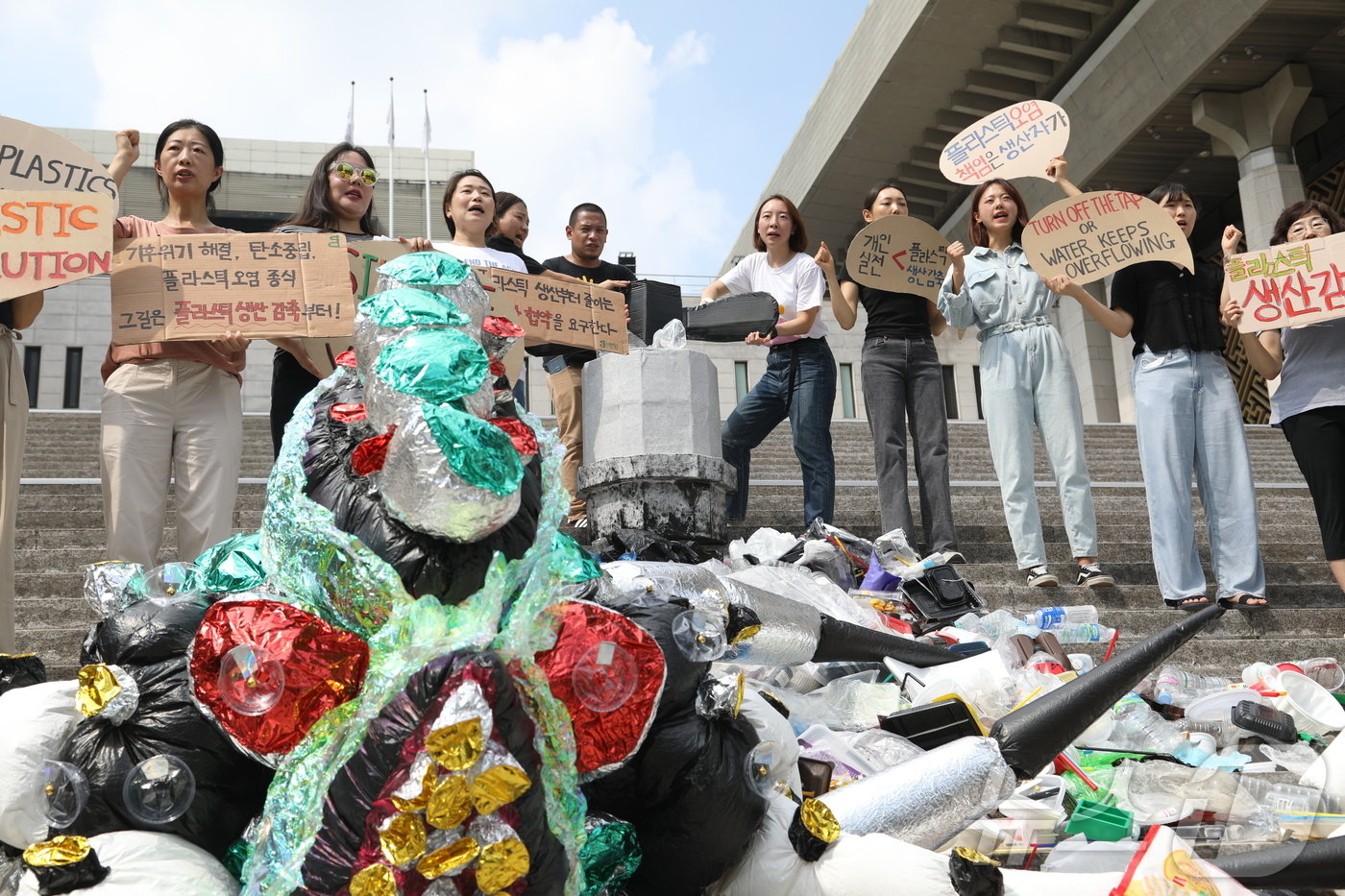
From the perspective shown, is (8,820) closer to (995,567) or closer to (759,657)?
(759,657)

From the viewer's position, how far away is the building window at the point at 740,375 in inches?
652

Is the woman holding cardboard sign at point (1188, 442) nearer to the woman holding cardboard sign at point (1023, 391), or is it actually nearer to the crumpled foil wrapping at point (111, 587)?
the woman holding cardboard sign at point (1023, 391)

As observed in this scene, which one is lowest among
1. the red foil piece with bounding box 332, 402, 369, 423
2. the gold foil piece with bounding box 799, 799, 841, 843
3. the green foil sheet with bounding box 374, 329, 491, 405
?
the gold foil piece with bounding box 799, 799, 841, 843

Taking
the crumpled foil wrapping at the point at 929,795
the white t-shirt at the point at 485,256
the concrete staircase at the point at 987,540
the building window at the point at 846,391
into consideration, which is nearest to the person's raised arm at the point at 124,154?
the white t-shirt at the point at 485,256

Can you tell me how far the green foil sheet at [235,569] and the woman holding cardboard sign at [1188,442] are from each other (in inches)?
166

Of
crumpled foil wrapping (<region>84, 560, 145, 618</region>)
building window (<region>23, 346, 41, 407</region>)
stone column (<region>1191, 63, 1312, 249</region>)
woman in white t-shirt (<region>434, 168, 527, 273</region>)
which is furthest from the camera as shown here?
building window (<region>23, 346, 41, 407</region>)

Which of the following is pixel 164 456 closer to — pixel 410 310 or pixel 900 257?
pixel 410 310

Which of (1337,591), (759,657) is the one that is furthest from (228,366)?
(1337,591)

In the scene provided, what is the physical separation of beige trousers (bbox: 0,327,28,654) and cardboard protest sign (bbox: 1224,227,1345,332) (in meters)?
4.70

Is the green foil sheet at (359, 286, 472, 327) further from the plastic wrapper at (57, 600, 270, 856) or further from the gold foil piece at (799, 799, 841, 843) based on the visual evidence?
the gold foil piece at (799, 799, 841, 843)

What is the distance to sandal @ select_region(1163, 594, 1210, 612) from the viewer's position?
515 cm

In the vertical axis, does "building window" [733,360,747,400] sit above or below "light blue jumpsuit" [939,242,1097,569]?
above

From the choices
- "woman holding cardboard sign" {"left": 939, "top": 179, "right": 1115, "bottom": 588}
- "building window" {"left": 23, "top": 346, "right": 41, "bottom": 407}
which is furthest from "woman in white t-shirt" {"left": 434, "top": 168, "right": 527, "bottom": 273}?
"building window" {"left": 23, "top": 346, "right": 41, "bottom": 407}

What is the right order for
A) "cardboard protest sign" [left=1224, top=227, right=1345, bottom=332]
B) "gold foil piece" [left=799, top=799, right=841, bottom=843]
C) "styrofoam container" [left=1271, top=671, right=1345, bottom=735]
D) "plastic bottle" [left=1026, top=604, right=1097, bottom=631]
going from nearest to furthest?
"gold foil piece" [left=799, top=799, right=841, bottom=843] → "styrofoam container" [left=1271, top=671, right=1345, bottom=735] → "plastic bottle" [left=1026, top=604, right=1097, bottom=631] → "cardboard protest sign" [left=1224, top=227, right=1345, bottom=332]
